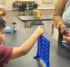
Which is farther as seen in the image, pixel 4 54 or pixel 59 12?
pixel 59 12

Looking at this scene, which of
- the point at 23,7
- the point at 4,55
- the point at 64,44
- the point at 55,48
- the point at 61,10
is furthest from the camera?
the point at 23,7

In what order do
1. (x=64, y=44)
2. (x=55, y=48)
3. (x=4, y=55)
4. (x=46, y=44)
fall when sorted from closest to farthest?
(x=4, y=55) → (x=46, y=44) → (x=55, y=48) → (x=64, y=44)

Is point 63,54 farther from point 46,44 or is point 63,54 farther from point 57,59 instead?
point 46,44

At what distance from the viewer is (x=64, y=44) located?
1.33m

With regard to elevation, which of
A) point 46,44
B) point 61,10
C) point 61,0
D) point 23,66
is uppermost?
point 61,0

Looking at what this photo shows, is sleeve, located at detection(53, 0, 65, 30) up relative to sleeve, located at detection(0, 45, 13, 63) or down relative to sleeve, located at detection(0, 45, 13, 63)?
up

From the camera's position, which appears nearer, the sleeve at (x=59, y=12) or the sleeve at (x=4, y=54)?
the sleeve at (x=4, y=54)

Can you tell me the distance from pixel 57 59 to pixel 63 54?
123 millimetres

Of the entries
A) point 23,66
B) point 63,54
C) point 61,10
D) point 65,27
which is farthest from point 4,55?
point 61,10

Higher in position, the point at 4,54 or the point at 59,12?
the point at 59,12

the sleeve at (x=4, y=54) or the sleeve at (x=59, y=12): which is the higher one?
the sleeve at (x=59, y=12)

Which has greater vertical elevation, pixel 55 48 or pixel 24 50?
pixel 24 50

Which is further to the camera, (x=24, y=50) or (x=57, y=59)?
(x=57, y=59)

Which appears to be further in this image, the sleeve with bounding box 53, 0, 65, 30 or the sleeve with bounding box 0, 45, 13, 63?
the sleeve with bounding box 53, 0, 65, 30
